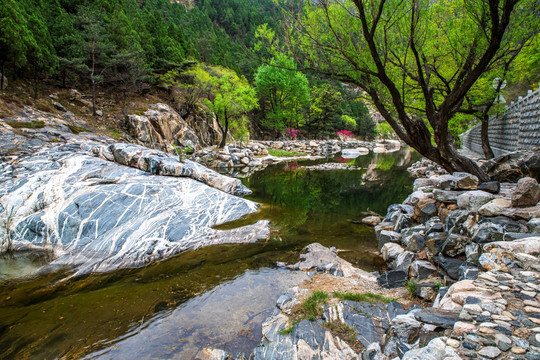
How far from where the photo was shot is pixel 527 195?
4777 mm

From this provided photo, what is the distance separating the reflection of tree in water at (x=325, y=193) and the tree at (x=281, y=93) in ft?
80.1

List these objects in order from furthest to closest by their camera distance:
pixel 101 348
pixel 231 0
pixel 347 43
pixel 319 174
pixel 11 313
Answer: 1. pixel 231 0
2. pixel 319 174
3. pixel 347 43
4. pixel 11 313
5. pixel 101 348

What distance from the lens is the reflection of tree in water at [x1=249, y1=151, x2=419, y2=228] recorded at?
36.0 ft

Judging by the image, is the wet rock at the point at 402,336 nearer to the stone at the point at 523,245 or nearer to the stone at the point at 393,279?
the stone at the point at 523,245

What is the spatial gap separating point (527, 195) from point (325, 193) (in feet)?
33.4

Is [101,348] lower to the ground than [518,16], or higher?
lower

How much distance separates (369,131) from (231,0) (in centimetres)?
6371

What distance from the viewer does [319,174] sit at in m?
21.4

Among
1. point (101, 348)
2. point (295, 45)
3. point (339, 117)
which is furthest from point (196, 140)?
point (339, 117)

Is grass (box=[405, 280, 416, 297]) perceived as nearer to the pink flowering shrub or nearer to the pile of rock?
the pile of rock

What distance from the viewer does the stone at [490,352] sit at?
2.15m

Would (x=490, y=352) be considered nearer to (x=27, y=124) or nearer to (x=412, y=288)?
(x=412, y=288)

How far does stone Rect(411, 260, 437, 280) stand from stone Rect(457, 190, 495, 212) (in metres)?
1.46

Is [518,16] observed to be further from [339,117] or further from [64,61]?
[339,117]
